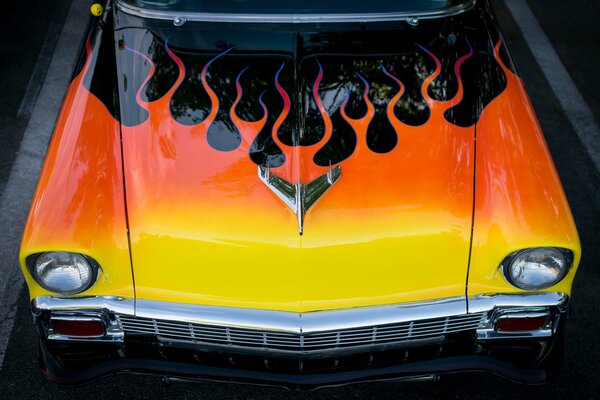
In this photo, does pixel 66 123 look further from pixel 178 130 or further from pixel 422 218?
pixel 422 218

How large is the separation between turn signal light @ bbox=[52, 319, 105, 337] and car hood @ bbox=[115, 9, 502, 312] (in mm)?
269

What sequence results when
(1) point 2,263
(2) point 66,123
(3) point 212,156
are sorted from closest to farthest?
(3) point 212,156 → (2) point 66,123 → (1) point 2,263

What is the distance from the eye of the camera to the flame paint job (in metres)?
2.47

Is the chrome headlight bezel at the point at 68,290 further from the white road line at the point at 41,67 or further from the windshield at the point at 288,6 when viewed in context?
the white road line at the point at 41,67

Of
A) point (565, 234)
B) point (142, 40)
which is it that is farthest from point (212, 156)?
point (565, 234)

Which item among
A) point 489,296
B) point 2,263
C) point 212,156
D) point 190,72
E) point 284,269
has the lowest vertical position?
point 2,263

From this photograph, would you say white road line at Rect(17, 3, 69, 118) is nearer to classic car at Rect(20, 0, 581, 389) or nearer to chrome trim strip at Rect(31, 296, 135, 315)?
classic car at Rect(20, 0, 581, 389)

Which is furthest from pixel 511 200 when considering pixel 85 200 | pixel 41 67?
pixel 41 67

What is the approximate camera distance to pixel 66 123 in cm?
296

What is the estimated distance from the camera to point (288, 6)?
327 centimetres

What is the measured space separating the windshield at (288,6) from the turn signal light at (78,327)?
1.52 m

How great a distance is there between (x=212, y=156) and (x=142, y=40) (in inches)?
32.6

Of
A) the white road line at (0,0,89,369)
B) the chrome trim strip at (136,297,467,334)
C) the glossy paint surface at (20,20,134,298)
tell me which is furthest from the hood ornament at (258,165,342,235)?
the white road line at (0,0,89,369)

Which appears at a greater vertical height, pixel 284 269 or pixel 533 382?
pixel 284 269
